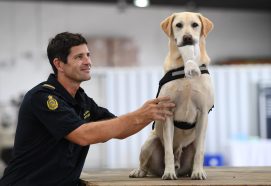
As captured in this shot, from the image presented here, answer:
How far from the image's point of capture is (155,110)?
2.66m

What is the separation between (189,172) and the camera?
2939mm

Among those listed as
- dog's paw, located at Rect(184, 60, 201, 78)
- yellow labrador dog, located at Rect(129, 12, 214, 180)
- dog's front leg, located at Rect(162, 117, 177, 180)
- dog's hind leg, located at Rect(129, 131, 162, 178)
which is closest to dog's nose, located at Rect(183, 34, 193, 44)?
yellow labrador dog, located at Rect(129, 12, 214, 180)

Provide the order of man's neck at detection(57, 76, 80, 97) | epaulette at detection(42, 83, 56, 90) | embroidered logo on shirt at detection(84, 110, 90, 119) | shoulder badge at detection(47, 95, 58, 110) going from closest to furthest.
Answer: shoulder badge at detection(47, 95, 58, 110) < epaulette at detection(42, 83, 56, 90) < man's neck at detection(57, 76, 80, 97) < embroidered logo on shirt at detection(84, 110, 90, 119)

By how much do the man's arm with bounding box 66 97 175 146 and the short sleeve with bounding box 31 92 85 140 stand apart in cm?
4

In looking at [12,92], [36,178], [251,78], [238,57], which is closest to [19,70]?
[12,92]

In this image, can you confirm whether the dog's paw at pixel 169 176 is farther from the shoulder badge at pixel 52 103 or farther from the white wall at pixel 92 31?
the white wall at pixel 92 31

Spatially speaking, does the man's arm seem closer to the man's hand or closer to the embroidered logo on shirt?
the man's hand

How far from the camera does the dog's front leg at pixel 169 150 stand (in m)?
2.71

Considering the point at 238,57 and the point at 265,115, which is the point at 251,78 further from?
the point at 238,57

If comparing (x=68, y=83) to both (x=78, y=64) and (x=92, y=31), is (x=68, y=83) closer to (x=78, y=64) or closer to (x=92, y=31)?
(x=78, y=64)

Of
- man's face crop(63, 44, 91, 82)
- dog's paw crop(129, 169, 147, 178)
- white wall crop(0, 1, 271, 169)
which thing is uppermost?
white wall crop(0, 1, 271, 169)

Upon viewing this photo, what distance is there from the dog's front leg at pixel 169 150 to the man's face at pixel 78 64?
575mm

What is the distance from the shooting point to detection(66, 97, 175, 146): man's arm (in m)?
2.67

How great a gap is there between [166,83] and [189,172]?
548 mm
